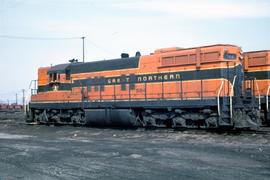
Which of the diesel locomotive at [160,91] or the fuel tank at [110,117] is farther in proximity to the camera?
the fuel tank at [110,117]

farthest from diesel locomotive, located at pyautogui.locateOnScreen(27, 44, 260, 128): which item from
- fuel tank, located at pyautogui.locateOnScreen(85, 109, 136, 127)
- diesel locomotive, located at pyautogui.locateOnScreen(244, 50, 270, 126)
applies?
diesel locomotive, located at pyautogui.locateOnScreen(244, 50, 270, 126)

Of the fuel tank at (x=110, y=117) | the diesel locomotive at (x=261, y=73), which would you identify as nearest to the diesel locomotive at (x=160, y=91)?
the fuel tank at (x=110, y=117)

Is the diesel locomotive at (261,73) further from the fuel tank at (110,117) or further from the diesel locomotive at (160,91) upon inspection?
the fuel tank at (110,117)

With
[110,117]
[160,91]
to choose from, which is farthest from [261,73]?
[110,117]

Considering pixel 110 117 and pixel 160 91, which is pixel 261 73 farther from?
pixel 110 117

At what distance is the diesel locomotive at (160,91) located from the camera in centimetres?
1650

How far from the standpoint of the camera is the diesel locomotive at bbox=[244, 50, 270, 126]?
1917 centimetres

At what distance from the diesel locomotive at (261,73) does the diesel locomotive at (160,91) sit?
46.1 inches

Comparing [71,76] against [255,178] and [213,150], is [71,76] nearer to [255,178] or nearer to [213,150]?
[213,150]

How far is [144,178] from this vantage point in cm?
738

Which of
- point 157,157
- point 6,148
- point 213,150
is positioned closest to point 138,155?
point 157,157

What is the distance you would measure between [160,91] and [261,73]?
5402mm

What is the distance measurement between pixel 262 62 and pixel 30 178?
15222mm

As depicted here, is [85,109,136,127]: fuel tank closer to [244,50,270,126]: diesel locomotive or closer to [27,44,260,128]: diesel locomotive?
[27,44,260,128]: diesel locomotive
